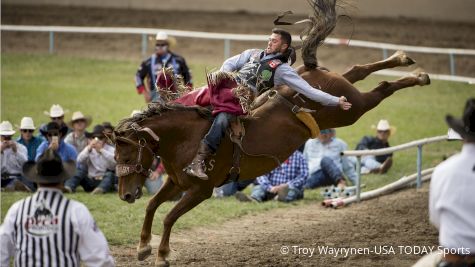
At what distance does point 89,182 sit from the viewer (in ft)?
46.0

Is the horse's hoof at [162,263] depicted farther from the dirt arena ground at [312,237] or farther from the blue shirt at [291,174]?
the blue shirt at [291,174]

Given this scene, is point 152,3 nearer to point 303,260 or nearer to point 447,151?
point 447,151

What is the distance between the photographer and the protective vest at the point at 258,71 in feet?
34.0

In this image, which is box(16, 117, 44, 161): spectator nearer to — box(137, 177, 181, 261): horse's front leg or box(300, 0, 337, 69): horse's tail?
box(137, 177, 181, 261): horse's front leg

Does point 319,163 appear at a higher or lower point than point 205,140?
lower

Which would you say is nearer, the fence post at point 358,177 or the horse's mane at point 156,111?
the horse's mane at point 156,111

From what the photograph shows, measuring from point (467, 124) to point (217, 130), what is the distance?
3.86 metres

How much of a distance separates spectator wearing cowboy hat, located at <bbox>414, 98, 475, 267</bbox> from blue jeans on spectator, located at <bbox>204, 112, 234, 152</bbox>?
3795mm

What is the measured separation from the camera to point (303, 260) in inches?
400

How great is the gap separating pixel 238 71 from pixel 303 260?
2.14m

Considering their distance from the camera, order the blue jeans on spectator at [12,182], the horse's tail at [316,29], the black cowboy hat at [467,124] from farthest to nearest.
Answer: the blue jeans on spectator at [12,182]
the horse's tail at [316,29]
the black cowboy hat at [467,124]

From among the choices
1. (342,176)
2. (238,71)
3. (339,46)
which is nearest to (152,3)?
(339,46)

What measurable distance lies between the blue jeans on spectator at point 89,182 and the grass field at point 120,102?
0.26 metres

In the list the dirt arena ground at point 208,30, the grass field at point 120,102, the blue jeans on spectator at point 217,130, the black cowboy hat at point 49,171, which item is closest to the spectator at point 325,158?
the grass field at point 120,102
